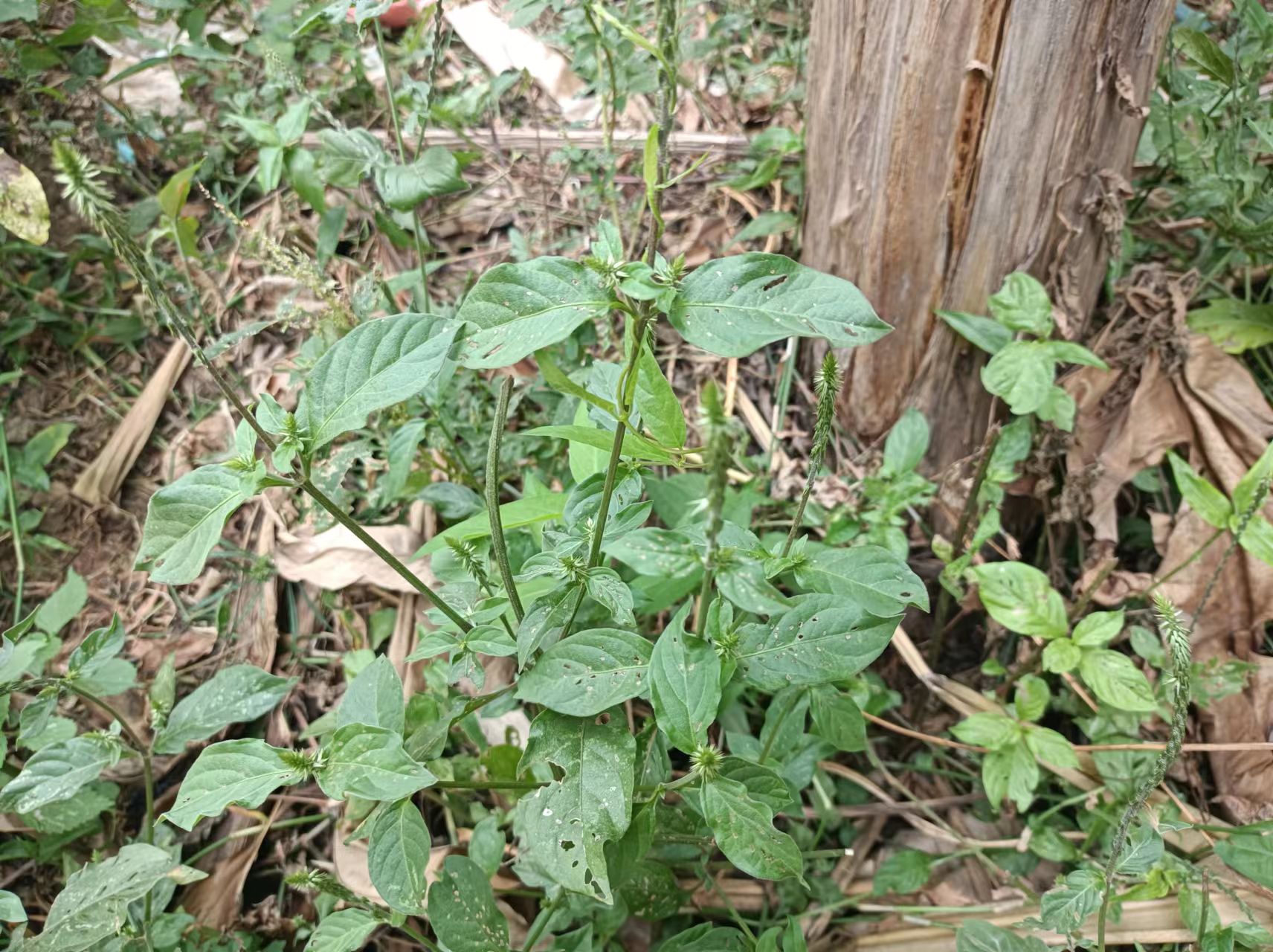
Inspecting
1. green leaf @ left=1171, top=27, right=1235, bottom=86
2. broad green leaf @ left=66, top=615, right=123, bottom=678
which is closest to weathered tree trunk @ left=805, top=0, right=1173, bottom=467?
green leaf @ left=1171, top=27, right=1235, bottom=86

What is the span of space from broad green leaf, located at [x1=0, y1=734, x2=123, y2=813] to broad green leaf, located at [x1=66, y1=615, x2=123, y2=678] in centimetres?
13

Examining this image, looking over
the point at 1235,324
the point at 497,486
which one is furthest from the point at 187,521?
the point at 1235,324

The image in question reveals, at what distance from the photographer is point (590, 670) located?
4.00ft

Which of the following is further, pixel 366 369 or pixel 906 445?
pixel 906 445

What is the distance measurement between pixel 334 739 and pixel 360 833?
0.75ft

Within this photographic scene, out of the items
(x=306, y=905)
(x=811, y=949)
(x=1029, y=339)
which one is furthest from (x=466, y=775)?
(x=1029, y=339)

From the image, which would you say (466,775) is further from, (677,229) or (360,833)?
(677,229)

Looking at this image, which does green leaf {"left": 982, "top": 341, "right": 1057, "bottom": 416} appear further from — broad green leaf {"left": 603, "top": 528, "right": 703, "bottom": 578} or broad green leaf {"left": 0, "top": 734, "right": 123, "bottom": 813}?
broad green leaf {"left": 0, "top": 734, "right": 123, "bottom": 813}

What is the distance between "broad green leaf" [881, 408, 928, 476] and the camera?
6.51 ft

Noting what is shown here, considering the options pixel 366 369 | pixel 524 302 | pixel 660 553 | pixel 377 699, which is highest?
pixel 524 302

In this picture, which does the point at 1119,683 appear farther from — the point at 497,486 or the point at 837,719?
the point at 497,486

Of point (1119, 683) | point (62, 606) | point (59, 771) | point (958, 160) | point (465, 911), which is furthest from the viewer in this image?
point (62, 606)

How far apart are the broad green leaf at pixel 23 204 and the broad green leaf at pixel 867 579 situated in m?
2.03

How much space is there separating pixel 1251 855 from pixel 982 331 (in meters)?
1.15
